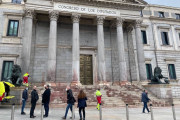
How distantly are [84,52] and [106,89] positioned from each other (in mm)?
8025

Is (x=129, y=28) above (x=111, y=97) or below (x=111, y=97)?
above

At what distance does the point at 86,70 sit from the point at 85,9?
9002 mm

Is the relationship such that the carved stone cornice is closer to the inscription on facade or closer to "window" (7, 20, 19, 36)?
the inscription on facade

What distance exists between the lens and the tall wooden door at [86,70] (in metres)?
22.8

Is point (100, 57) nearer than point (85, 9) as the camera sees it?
Yes

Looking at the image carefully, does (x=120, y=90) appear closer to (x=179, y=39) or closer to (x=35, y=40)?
(x=35, y=40)

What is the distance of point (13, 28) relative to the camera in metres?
22.1

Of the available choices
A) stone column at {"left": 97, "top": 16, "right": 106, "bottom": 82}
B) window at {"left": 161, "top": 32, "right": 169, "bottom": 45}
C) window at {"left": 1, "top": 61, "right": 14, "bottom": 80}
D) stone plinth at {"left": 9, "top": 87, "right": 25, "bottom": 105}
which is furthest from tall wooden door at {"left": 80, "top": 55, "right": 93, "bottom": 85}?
window at {"left": 161, "top": 32, "right": 169, "bottom": 45}

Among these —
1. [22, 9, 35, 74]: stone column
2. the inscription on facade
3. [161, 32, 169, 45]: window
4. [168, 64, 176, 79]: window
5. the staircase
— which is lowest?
the staircase

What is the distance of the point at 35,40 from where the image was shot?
2241cm

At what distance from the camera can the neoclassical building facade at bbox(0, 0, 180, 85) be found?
770 inches

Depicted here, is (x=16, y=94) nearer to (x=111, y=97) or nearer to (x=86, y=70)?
(x=111, y=97)

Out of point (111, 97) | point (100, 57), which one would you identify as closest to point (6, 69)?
point (100, 57)

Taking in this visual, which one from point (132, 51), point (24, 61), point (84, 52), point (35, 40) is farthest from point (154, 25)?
point (24, 61)
